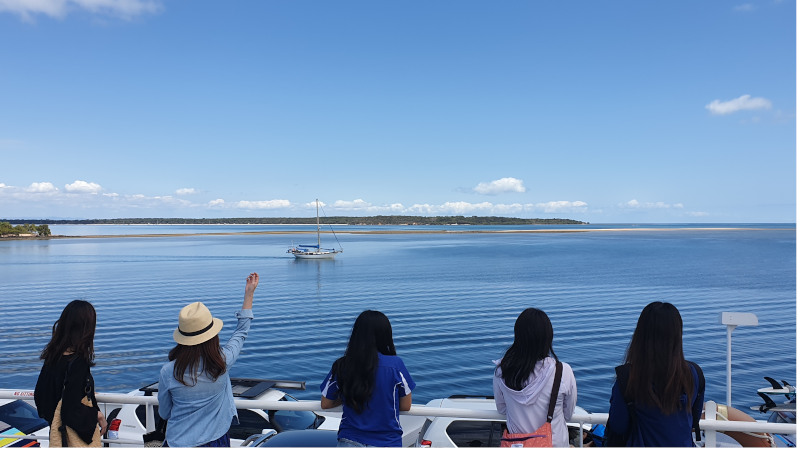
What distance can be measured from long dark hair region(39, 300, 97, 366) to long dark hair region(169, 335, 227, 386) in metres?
0.61

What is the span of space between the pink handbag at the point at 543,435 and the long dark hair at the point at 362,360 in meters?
0.91

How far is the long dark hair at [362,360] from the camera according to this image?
345 centimetres

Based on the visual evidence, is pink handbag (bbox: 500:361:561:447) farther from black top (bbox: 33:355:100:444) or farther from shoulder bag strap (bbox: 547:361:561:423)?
black top (bbox: 33:355:100:444)

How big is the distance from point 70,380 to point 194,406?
0.80 m

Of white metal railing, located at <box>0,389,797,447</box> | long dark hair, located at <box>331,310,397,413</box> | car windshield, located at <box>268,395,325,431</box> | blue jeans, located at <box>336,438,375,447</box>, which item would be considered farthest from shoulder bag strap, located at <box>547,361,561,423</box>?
car windshield, located at <box>268,395,325,431</box>

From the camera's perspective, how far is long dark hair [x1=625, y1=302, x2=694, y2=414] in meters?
3.18

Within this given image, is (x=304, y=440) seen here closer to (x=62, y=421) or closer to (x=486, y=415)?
(x=486, y=415)

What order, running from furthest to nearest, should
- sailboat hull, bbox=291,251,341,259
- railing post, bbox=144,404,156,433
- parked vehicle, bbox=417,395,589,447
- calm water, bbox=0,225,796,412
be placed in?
sailboat hull, bbox=291,251,341,259, calm water, bbox=0,225,796,412, parked vehicle, bbox=417,395,589,447, railing post, bbox=144,404,156,433

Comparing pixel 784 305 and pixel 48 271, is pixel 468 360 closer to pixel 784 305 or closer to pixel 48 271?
pixel 784 305

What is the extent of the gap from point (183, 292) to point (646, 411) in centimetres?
3831

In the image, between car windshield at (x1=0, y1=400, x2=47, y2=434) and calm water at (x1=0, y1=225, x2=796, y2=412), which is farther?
calm water at (x1=0, y1=225, x2=796, y2=412)

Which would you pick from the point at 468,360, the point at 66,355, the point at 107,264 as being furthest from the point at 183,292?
the point at 66,355

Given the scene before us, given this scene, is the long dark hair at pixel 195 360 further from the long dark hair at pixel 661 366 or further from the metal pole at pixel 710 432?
the metal pole at pixel 710 432

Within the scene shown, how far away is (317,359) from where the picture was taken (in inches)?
791
